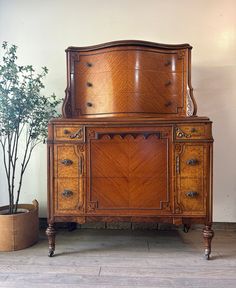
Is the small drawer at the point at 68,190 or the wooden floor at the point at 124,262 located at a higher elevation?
the small drawer at the point at 68,190

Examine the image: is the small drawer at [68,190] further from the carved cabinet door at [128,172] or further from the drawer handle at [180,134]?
the drawer handle at [180,134]

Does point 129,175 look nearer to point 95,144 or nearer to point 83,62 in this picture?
point 95,144

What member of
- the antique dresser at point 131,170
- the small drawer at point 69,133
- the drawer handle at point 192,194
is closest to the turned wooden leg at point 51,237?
the antique dresser at point 131,170

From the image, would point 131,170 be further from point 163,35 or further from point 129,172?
point 163,35

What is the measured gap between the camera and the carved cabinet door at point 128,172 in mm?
1704

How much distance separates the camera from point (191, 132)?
1675 mm

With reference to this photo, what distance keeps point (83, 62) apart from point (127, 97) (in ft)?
1.50

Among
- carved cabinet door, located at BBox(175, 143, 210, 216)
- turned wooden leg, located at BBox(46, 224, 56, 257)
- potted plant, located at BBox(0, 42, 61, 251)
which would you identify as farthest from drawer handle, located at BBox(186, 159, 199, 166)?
potted plant, located at BBox(0, 42, 61, 251)

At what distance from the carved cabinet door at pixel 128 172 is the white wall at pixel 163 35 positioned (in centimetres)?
84

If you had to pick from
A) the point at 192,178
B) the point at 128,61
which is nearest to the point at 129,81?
the point at 128,61

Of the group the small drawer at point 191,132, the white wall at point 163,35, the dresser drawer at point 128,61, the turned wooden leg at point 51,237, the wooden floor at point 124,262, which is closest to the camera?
the wooden floor at point 124,262

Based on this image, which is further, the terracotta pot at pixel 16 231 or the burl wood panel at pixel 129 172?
the terracotta pot at pixel 16 231

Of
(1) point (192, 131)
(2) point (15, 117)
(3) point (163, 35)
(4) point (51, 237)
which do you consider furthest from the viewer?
(3) point (163, 35)

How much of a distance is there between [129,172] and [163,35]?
53.2 inches
